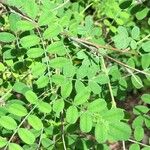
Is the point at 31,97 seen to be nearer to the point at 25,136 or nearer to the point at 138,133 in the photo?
the point at 25,136

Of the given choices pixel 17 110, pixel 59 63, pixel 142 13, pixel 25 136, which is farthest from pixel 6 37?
pixel 142 13

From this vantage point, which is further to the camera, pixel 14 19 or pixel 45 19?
pixel 14 19

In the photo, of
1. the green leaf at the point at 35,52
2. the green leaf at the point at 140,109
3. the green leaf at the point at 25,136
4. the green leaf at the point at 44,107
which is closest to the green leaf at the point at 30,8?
the green leaf at the point at 35,52

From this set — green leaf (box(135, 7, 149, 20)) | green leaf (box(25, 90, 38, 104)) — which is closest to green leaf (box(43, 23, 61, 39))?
green leaf (box(25, 90, 38, 104))

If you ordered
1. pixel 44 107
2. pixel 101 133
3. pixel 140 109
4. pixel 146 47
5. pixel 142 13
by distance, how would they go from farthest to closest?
1. pixel 142 13
2. pixel 140 109
3. pixel 146 47
4. pixel 44 107
5. pixel 101 133

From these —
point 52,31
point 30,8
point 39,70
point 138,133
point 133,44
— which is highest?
point 30,8

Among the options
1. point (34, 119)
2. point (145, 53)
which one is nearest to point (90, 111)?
point (34, 119)

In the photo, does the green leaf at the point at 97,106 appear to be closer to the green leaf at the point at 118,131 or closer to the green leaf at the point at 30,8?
the green leaf at the point at 118,131

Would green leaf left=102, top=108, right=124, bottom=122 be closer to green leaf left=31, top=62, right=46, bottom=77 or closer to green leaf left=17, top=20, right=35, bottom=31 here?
green leaf left=31, top=62, right=46, bottom=77
